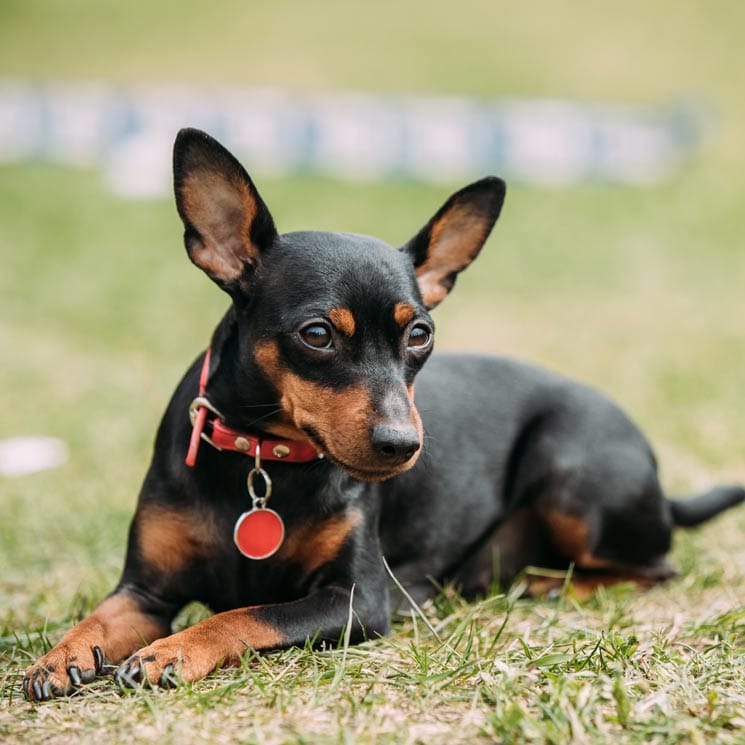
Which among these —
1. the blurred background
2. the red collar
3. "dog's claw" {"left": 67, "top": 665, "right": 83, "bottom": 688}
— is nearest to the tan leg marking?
"dog's claw" {"left": 67, "top": 665, "right": 83, "bottom": 688}

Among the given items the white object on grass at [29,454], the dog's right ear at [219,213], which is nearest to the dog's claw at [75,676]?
the dog's right ear at [219,213]

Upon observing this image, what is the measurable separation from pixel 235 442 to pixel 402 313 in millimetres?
733

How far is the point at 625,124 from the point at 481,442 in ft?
52.7

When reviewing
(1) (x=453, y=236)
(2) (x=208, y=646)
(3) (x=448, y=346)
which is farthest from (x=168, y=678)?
(3) (x=448, y=346)

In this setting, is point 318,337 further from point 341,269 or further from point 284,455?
point 284,455

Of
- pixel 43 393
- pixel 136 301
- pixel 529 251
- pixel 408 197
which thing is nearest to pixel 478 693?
pixel 43 393

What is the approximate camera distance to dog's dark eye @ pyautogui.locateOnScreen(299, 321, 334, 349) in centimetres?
360

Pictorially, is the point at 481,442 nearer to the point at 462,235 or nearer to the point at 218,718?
the point at 462,235

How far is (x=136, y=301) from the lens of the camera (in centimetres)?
1121

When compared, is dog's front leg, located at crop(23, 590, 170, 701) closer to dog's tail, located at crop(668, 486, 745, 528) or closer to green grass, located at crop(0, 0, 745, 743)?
green grass, located at crop(0, 0, 745, 743)

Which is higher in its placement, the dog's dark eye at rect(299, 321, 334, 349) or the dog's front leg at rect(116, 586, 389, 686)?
the dog's dark eye at rect(299, 321, 334, 349)

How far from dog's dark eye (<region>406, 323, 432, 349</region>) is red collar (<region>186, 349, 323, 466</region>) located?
0.50 metres

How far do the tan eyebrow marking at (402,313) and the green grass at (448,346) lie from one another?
106 cm

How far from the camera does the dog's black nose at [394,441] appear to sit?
335cm
